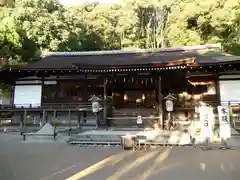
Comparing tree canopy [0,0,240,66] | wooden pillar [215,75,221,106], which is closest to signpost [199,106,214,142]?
wooden pillar [215,75,221,106]

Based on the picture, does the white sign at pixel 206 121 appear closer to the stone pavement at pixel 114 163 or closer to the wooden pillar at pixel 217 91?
the stone pavement at pixel 114 163

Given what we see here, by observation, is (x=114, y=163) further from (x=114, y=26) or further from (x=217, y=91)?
(x=114, y=26)

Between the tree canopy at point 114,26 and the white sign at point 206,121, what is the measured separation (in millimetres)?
15145

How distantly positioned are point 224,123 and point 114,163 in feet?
16.9

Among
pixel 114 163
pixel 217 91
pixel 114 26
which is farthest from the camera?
pixel 114 26

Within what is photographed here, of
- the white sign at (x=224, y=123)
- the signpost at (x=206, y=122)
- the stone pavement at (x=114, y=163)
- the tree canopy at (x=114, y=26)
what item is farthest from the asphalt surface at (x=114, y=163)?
the tree canopy at (x=114, y=26)

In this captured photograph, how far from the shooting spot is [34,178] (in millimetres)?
5414

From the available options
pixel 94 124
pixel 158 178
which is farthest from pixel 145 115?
pixel 158 178

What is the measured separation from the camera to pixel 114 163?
267 inches

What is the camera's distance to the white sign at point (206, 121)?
9859 millimetres

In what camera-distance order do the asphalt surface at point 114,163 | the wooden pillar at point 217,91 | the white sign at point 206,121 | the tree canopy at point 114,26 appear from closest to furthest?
1. the asphalt surface at point 114,163
2. the white sign at point 206,121
3. the wooden pillar at point 217,91
4. the tree canopy at point 114,26

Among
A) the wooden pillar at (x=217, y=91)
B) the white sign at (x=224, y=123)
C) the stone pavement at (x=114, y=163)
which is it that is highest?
the wooden pillar at (x=217, y=91)

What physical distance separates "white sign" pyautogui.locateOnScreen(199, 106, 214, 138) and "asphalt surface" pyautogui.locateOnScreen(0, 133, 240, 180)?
4.59ft

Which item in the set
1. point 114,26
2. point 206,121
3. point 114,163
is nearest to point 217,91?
point 206,121
